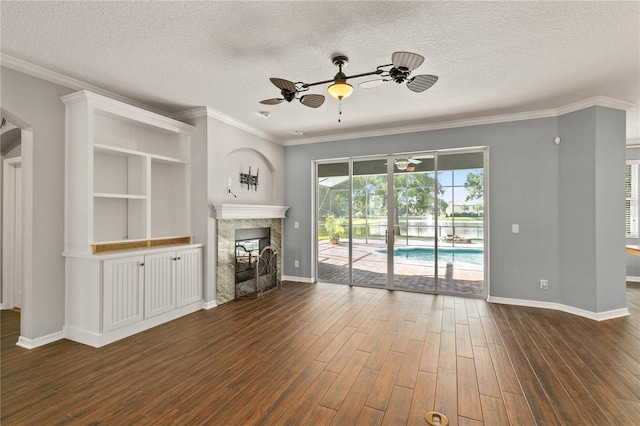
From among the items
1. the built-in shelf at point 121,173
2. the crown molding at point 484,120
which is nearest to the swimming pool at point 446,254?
the crown molding at point 484,120

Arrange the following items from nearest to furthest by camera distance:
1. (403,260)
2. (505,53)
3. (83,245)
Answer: (505,53) < (83,245) < (403,260)

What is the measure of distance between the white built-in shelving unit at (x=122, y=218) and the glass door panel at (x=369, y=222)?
2.92 metres

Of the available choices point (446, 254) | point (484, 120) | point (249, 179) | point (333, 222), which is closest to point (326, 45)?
point (249, 179)

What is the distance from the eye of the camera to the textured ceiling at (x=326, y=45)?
2.20 m

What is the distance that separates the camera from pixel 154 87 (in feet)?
11.7

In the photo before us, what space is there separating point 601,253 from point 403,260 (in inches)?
106

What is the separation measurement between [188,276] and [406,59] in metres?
3.74

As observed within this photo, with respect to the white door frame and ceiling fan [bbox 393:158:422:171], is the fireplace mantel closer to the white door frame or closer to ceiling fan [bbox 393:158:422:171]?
ceiling fan [bbox 393:158:422:171]

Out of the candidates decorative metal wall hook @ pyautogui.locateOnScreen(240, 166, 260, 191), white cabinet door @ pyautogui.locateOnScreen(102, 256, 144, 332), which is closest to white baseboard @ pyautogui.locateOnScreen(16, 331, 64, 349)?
white cabinet door @ pyautogui.locateOnScreen(102, 256, 144, 332)

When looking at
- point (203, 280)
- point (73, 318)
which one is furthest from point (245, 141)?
point (73, 318)

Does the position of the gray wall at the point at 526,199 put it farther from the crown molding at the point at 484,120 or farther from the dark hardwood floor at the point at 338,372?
the dark hardwood floor at the point at 338,372

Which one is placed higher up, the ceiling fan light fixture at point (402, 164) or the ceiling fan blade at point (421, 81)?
the ceiling fan blade at point (421, 81)

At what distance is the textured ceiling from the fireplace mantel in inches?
59.7

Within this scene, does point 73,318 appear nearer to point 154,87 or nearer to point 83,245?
point 83,245
